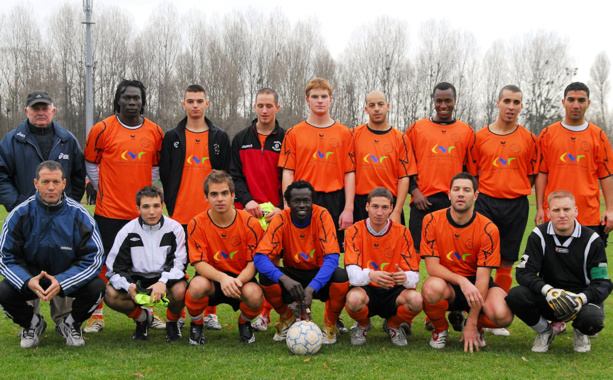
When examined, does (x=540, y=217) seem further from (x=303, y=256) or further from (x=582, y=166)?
(x=303, y=256)

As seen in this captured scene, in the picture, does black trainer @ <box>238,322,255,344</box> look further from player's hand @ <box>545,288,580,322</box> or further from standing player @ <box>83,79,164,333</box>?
player's hand @ <box>545,288,580,322</box>

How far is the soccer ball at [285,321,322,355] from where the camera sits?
13.5 ft

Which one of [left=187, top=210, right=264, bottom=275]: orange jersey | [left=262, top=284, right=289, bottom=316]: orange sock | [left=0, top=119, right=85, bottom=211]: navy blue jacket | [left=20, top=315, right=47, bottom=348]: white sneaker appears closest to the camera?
[left=20, top=315, right=47, bottom=348]: white sneaker

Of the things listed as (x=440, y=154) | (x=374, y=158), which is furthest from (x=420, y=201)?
(x=374, y=158)

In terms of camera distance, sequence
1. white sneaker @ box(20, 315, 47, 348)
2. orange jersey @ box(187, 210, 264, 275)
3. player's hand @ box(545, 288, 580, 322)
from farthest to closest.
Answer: orange jersey @ box(187, 210, 264, 275) < white sneaker @ box(20, 315, 47, 348) < player's hand @ box(545, 288, 580, 322)

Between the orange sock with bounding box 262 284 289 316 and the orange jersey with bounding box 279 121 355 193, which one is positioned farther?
the orange jersey with bounding box 279 121 355 193

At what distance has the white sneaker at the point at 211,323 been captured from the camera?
5.14 metres

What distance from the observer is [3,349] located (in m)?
4.30

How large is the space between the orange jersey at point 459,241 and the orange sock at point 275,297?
1.29 meters

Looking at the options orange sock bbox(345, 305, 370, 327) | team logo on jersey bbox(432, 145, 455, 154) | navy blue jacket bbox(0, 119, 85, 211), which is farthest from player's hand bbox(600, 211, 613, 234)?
navy blue jacket bbox(0, 119, 85, 211)

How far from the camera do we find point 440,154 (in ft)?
17.3

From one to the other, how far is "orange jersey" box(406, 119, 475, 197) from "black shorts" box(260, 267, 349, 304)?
1.36 m

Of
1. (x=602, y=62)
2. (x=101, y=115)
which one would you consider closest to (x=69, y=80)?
(x=101, y=115)

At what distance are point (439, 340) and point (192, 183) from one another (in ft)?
9.01
